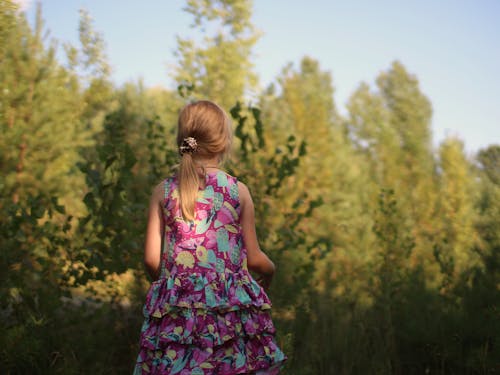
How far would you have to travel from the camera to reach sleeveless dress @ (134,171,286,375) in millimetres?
1883

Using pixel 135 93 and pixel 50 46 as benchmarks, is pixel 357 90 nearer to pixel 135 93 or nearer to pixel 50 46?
pixel 135 93

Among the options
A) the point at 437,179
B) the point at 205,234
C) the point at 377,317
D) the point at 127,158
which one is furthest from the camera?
the point at 437,179

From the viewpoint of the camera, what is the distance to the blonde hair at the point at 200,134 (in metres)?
2.10

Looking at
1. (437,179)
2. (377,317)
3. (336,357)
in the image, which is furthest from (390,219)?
(437,179)

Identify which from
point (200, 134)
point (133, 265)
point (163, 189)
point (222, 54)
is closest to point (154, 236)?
point (163, 189)

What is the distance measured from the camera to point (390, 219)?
6441 mm

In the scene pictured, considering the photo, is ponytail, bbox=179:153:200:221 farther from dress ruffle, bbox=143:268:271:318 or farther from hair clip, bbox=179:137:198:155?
dress ruffle, bbox=143:268:271:318

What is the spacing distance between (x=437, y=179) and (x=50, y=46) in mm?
19098

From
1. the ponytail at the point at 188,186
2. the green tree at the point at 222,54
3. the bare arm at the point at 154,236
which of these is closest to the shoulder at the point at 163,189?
the bare arm at the point at 154,236

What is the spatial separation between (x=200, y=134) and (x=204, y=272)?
22.8 inches

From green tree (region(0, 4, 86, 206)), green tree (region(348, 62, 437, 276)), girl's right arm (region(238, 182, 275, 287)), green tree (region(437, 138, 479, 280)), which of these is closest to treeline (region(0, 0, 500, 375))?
green tree (region(0, 4, 86, 206))

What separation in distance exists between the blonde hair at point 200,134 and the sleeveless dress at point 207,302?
0.09m

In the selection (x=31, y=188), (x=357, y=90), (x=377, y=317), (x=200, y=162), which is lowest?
(x=377, y=317)

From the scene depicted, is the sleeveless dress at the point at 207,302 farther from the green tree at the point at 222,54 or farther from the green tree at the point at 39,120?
the green tree at the point at 222,54
